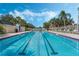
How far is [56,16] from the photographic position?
3801 millimetres

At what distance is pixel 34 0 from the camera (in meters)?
3.69

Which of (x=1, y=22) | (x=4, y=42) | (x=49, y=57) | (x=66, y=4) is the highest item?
(x=66, y=4)

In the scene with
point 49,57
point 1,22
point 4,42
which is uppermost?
point 1,22

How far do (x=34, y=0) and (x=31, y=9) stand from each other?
0.57 feet

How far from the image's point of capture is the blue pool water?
3.72 m

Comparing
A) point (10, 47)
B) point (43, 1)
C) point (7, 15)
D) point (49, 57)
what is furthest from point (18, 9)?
point (49, 57)

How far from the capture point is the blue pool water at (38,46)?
12.2ft

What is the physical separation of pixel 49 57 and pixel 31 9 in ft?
2.95

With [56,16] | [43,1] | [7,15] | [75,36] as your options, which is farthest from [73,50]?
[7,15]

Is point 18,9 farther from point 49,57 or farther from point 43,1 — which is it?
point 49,57

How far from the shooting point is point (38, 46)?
3.75 meters

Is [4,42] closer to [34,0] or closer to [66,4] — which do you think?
[34,0]

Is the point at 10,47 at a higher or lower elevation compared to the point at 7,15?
lower

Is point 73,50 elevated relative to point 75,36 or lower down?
lower down
